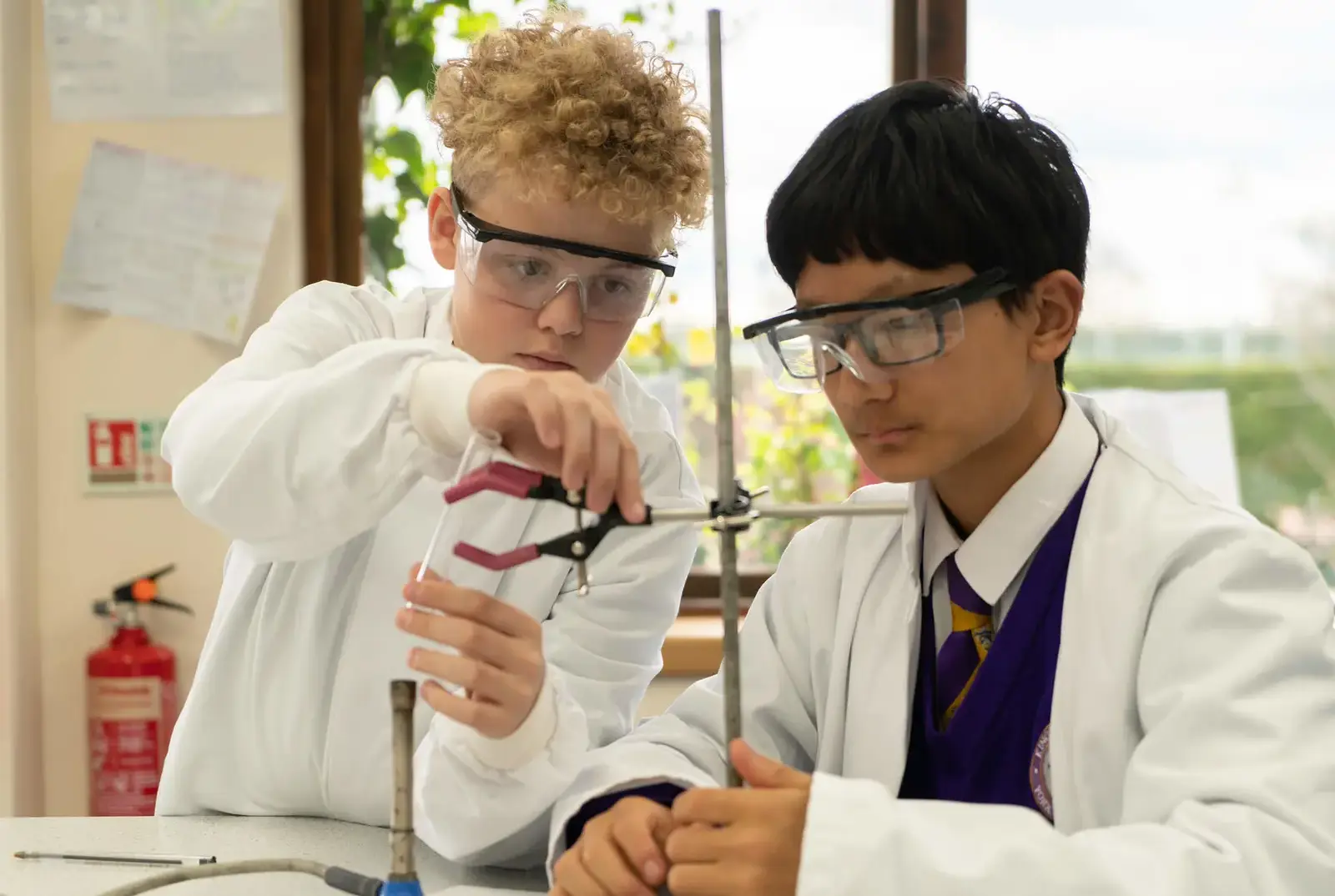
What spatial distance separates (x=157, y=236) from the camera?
240 centimetres

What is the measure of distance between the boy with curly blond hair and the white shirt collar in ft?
1.02

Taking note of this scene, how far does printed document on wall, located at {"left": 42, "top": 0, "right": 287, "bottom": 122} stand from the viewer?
2.38 meters

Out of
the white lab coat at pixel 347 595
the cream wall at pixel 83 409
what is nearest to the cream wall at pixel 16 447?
the cream wall at pixel 83 409

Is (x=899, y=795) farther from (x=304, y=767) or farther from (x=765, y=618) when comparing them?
(x=304, y=767)

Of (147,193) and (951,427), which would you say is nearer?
(951,427)

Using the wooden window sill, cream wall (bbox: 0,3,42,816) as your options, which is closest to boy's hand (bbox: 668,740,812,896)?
the wooden window sill

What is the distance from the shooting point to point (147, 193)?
239 cm

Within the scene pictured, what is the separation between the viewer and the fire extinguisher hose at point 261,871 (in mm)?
983

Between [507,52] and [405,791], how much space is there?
838 mm

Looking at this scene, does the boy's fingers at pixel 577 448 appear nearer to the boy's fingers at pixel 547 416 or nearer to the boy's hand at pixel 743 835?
the boy's fingers at pixel 547 416

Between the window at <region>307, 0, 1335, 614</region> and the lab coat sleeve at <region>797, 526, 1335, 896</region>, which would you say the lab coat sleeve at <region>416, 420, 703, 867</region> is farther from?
the window at <region>307, 0, 1335, 614</region>

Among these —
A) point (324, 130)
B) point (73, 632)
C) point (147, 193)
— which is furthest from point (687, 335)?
point (73, 632)

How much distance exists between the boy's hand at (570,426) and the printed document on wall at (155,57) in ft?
5.56

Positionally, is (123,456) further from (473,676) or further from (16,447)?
(473,676)
